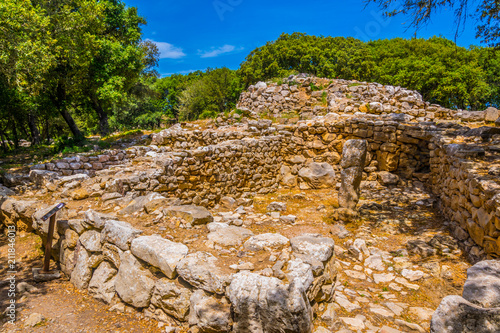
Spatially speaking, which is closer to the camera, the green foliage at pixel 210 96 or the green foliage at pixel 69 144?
the green foliage at pixel 69 144

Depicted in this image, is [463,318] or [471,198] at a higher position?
[471,198]

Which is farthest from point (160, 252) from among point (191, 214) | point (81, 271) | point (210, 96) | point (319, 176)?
point (210, 96)

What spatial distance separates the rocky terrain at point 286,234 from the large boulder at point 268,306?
0.5 inches

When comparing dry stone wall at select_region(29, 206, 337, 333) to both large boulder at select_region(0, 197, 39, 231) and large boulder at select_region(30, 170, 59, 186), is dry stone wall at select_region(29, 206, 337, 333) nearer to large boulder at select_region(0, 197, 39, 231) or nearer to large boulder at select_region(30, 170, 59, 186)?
large boulder at select_region(0, 197, 39, 231)

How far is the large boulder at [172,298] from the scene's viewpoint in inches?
125

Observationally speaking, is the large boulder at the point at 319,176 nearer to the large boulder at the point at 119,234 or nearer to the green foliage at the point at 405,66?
the large boulder at the point at 119,234

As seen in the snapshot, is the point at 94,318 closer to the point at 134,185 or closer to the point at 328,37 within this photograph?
the point at 134,185

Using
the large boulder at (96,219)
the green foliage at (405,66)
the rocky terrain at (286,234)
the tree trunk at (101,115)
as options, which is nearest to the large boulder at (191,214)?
the rocky terrain at (286,234)

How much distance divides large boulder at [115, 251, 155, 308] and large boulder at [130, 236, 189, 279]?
0.17 m

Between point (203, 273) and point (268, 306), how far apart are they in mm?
913

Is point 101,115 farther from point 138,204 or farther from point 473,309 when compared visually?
point 473,309

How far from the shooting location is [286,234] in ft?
18.3

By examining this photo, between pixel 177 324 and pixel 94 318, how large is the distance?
4.40 feet

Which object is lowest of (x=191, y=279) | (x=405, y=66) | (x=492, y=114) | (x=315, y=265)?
(x=191, y=279)
